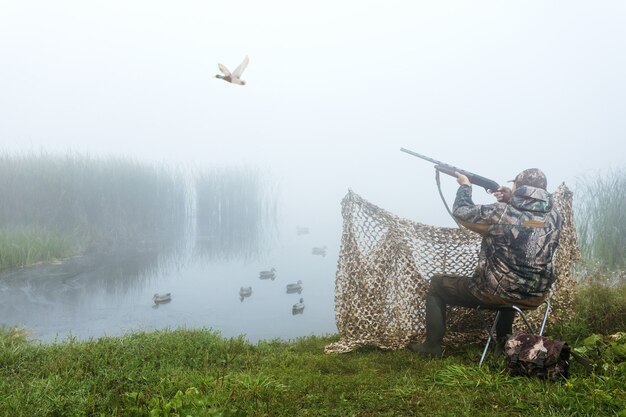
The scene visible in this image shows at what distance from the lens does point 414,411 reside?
2.53 meters

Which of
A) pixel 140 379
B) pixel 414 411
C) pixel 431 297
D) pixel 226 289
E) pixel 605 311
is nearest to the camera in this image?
pixel 414 411

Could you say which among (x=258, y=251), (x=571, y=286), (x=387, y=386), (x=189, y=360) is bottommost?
(x=258, y=251)

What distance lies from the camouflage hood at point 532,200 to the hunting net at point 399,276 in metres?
Result: 0.85

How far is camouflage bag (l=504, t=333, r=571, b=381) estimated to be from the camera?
2.83 metres

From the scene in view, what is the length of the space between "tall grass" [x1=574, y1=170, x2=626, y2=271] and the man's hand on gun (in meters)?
5.31

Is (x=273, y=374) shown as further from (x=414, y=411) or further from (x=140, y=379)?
(x=414, y=411)

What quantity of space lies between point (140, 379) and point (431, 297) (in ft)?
7.71

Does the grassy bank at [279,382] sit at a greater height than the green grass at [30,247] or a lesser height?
greater

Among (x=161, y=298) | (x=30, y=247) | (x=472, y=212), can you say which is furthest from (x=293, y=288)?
(x=472, y=212)

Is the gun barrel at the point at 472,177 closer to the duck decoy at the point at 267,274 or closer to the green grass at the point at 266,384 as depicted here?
the green grass at the point at 266,384

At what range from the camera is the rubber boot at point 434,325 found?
11.7ft

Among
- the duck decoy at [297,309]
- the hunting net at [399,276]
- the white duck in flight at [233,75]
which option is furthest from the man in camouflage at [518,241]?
the duck decoy at [297,309]

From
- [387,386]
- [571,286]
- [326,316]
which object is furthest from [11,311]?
[571,286]

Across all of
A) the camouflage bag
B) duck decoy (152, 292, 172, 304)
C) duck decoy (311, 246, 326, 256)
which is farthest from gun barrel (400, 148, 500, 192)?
duck decoy (311, 246, 326, 256)
